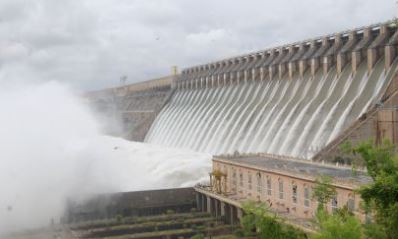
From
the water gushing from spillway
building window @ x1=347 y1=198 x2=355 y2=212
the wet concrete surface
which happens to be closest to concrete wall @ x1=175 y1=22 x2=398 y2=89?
the water gushing from spillway

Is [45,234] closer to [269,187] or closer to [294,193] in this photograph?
[269,187]

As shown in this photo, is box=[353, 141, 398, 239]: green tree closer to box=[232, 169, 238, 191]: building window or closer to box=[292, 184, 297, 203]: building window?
box=[292, 184, 297, 203]: building window

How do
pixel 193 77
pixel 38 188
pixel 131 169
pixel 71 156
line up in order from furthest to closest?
pixel 193 77
pixel 131 169
pixel 71 156
pixel 38 188

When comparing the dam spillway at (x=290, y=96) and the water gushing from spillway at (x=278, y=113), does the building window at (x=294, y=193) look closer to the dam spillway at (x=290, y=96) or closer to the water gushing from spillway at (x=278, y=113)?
the dam spillway at (x=290, y=96)

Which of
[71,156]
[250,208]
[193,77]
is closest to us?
[250,208]

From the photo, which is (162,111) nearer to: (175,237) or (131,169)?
(131,169)

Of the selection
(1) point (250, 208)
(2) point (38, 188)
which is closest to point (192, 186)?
(2) point (38, 188)

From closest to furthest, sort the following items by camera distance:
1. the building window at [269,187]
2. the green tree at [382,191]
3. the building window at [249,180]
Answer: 1. the green tree at [382,191]
2. the building window at [269,187]
3. the building window at [249,180]

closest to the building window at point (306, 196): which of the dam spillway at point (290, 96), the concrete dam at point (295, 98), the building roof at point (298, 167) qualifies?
the building roof at point (298, 167)
